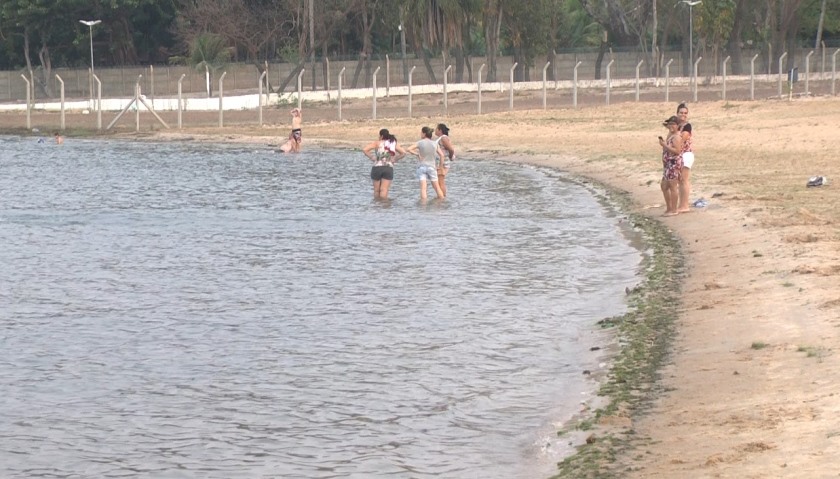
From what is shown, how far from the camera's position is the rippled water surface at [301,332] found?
995cm

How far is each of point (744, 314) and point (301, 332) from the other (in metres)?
4.17

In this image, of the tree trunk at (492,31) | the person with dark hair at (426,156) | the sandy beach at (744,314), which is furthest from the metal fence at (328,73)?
the person with dark hair at (426,156)

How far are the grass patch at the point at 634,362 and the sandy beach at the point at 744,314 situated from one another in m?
0.04

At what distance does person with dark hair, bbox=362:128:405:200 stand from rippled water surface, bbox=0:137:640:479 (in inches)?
22.8

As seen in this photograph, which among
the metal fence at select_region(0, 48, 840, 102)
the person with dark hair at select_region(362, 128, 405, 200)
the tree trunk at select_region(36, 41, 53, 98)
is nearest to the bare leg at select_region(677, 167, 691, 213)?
the person with dark hair at select_region(362, 128, 405, 200)

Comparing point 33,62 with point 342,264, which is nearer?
point 342,264

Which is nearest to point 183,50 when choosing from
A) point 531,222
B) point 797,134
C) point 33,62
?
point 33,62

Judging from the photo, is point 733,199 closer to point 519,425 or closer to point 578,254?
point 578,254

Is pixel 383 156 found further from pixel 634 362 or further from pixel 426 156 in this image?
pixel 634 362

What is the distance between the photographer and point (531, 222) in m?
23.3

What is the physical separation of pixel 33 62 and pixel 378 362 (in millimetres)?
80968

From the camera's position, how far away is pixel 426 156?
1022 inches

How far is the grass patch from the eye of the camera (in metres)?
9.01

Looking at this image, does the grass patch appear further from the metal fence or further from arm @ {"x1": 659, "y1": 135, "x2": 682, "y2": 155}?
the metal fence
